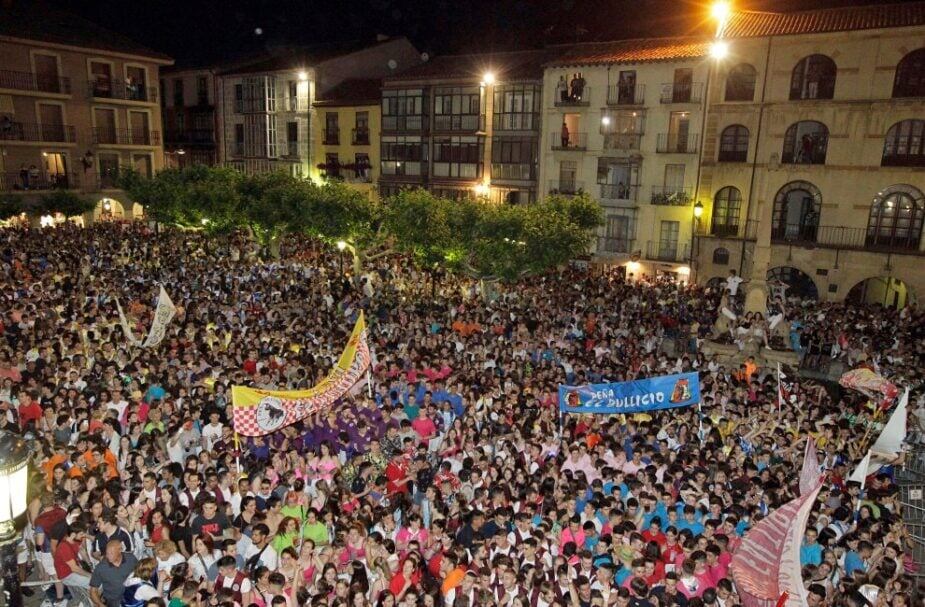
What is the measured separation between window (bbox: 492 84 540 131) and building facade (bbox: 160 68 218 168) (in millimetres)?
26231

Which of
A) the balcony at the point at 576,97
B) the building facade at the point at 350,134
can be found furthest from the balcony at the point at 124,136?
the balcony at the point at 576,97

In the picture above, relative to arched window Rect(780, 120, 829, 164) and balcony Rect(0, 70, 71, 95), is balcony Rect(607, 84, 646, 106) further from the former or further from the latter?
balcony Rect(0, 70, 71, 95)

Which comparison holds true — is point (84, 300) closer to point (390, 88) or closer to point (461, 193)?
point (461, 193)

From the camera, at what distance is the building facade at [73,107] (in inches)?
1578

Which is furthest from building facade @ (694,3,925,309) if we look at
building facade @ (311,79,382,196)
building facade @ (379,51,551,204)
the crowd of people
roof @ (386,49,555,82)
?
building facade @ (311,79,382,196)

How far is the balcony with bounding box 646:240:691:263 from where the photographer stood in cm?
3469

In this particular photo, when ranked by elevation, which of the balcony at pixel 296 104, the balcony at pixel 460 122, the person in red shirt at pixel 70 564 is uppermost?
the balcony at pixel 296 104

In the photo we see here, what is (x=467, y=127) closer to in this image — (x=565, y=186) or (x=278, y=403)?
(x=565, y=186)

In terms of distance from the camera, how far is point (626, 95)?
35.9 m

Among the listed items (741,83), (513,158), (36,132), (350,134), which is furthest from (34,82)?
(741,83)

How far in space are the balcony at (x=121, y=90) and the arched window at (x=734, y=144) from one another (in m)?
35.8

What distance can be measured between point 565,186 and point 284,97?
78.2ft

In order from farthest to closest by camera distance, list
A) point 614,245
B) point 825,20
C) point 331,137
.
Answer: point 331,137, point 614,245, point 825,20

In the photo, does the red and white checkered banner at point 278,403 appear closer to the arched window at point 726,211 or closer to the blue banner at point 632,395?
the blue banner at point 632,395
